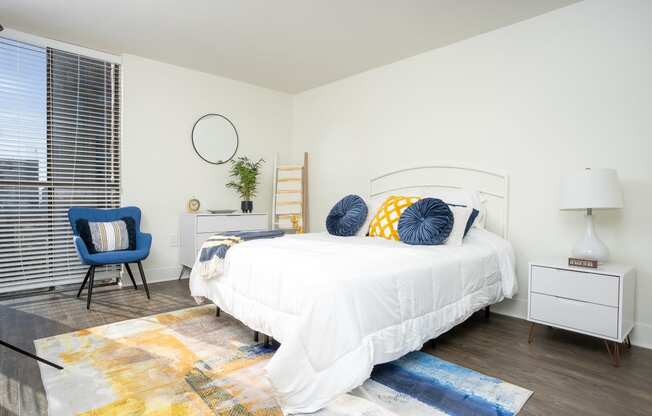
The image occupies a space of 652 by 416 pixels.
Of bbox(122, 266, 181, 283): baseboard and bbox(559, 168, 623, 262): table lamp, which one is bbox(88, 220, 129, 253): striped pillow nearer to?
bbox(122, 266, 181, 283): baseboard

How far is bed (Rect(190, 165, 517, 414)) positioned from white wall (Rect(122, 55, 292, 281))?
5.54 ft

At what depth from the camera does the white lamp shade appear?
89.4 inches

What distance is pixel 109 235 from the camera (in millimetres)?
3365

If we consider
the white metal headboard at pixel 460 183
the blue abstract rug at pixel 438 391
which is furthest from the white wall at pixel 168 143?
the blue abstract rug at pixel 438 391

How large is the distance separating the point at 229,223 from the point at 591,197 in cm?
333

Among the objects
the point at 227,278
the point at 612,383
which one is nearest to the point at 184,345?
the point at 227,278

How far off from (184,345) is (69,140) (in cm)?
264

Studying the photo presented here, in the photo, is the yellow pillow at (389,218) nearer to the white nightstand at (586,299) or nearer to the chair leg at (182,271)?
the white nightstand at (586,299)

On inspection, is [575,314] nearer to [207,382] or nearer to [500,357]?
[500,357]

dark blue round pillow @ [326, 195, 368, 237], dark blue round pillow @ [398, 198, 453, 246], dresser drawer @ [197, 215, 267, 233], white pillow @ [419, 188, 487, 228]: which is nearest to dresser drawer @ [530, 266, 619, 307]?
dark blue round pillow @ [398, 198, 453, 246]

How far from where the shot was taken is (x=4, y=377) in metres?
1.85

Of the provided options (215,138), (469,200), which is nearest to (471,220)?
(469,200)

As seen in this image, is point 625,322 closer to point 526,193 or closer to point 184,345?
point 526,193

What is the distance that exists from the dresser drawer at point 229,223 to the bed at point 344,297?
1.29 metres
